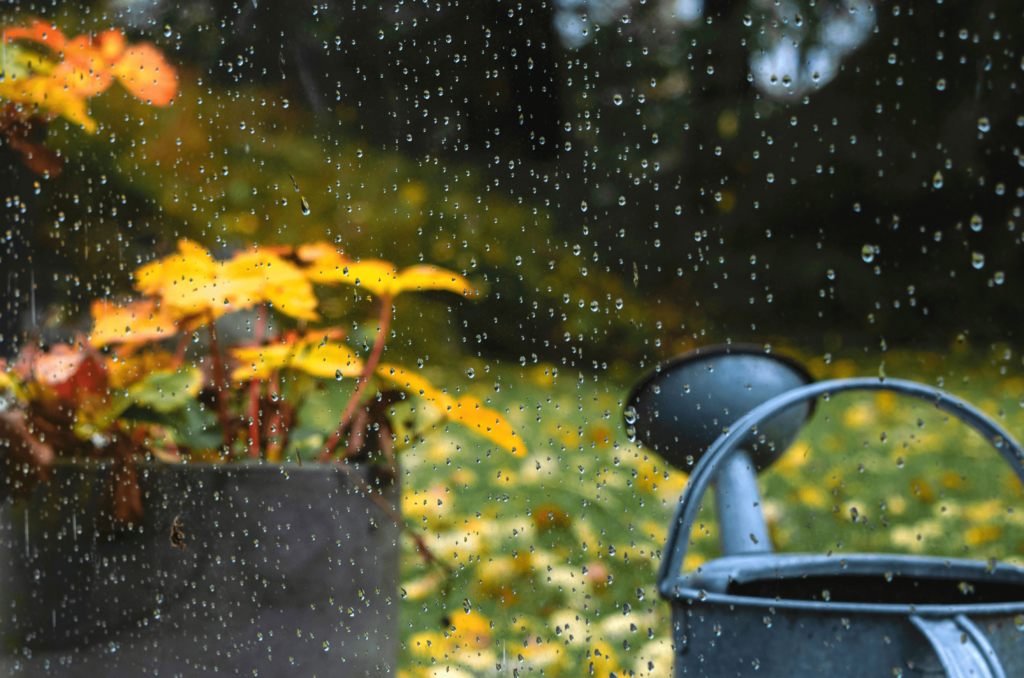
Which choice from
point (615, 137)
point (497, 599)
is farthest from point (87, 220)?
point (497, 599)

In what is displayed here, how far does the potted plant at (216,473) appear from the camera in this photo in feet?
2.66

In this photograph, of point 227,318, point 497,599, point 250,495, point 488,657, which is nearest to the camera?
point 250,495

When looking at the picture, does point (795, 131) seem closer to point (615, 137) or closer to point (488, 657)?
point (615, 137)

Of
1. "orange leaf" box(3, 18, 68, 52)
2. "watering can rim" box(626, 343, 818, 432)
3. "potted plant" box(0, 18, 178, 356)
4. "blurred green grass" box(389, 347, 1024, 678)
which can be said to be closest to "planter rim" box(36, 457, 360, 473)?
"blurred green grass" box(389, 347, 1024, 678)

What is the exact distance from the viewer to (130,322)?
920 mm

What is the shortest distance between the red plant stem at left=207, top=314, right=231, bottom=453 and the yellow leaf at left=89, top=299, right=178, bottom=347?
0.05 m

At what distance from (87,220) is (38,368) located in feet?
0.64

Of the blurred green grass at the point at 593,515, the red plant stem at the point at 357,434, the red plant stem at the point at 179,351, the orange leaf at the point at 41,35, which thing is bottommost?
the blurred green grass at the point at 593,515

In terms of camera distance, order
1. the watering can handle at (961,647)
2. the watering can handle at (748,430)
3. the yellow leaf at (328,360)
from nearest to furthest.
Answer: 1. the watering can handle at (961,647)
2. the watering can handle at (748,430)
3. the yellow leaf at (328,360)

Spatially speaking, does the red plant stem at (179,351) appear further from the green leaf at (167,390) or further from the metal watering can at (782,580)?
the metal watering can at (782,580)

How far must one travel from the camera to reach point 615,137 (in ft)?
2.91

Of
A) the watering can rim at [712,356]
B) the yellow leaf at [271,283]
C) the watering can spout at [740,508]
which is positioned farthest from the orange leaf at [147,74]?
the watering can spout at [740,508]

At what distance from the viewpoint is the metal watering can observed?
24.0 inches

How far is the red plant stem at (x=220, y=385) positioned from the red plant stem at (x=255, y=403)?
3 centimetres
